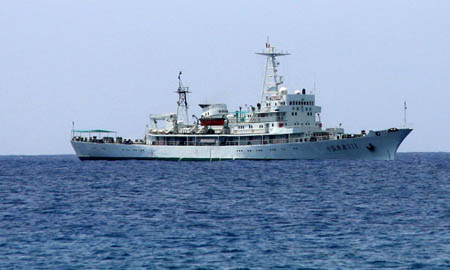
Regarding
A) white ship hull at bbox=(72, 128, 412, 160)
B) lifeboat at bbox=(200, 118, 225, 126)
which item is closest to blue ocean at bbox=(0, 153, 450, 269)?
white ship hull at bbox=(72, 128, 412, 160)

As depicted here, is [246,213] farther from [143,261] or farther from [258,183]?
[258,183]

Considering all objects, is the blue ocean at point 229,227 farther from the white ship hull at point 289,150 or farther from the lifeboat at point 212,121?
the lifeboat at point 212,121

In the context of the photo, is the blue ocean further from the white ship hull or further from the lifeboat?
the lifeboat

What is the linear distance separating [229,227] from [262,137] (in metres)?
69.1

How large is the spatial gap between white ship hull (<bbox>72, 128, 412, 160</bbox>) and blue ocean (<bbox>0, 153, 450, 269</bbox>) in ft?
123

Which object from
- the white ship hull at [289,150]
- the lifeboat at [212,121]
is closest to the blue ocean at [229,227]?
the white ship hull at [289,150]

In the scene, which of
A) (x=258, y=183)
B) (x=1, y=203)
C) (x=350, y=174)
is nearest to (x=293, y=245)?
(x=1, y=203)

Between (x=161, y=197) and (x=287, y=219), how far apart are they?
47.9 ft

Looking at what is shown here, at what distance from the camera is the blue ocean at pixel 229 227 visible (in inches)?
954

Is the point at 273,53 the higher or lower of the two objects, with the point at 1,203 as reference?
higher

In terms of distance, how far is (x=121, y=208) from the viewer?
4028cm

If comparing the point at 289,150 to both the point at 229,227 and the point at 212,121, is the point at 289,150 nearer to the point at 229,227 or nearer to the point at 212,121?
the point at 212,121

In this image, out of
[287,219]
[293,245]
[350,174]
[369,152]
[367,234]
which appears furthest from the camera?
[369,152]

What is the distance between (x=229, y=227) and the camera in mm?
31531
